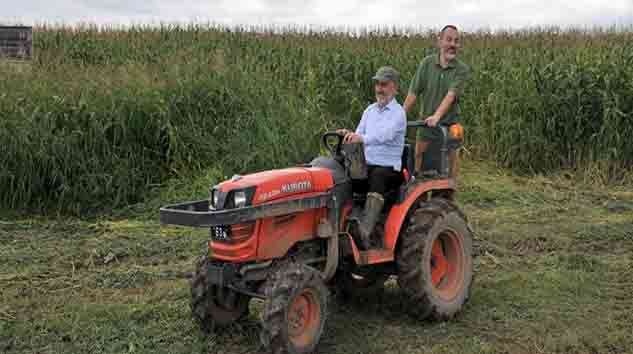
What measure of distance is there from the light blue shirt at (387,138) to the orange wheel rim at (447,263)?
27.8 inches

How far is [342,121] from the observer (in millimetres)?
10602

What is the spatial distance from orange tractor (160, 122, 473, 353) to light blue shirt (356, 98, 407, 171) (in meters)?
0.19

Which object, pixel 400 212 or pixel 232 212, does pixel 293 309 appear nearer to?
pixel 232 212

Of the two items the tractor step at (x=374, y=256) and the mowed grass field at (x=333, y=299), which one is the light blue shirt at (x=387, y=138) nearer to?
→ the tractor step at (x=374, y=256)

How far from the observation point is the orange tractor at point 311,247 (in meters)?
3.97

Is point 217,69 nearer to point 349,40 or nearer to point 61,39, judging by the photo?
point 349,40

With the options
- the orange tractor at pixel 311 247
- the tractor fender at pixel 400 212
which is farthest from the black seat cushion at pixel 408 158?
the tractor fender at pixel 400 212

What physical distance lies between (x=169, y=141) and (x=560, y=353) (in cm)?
567

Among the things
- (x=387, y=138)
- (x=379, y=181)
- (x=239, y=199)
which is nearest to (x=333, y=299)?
(x=379, y=181)

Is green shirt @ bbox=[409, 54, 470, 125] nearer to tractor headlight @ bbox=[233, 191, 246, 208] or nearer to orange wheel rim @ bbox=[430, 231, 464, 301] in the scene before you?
orange wheel rim @ bbox=[430, 231, 464, 301]

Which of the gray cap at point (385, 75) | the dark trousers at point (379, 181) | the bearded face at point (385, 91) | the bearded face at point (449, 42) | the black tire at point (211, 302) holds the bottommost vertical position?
the black tire at point (211, 302)

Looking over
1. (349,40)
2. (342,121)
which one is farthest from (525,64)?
(349,40)

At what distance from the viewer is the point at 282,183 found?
4.17m

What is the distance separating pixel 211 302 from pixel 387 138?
1489 millimetres
